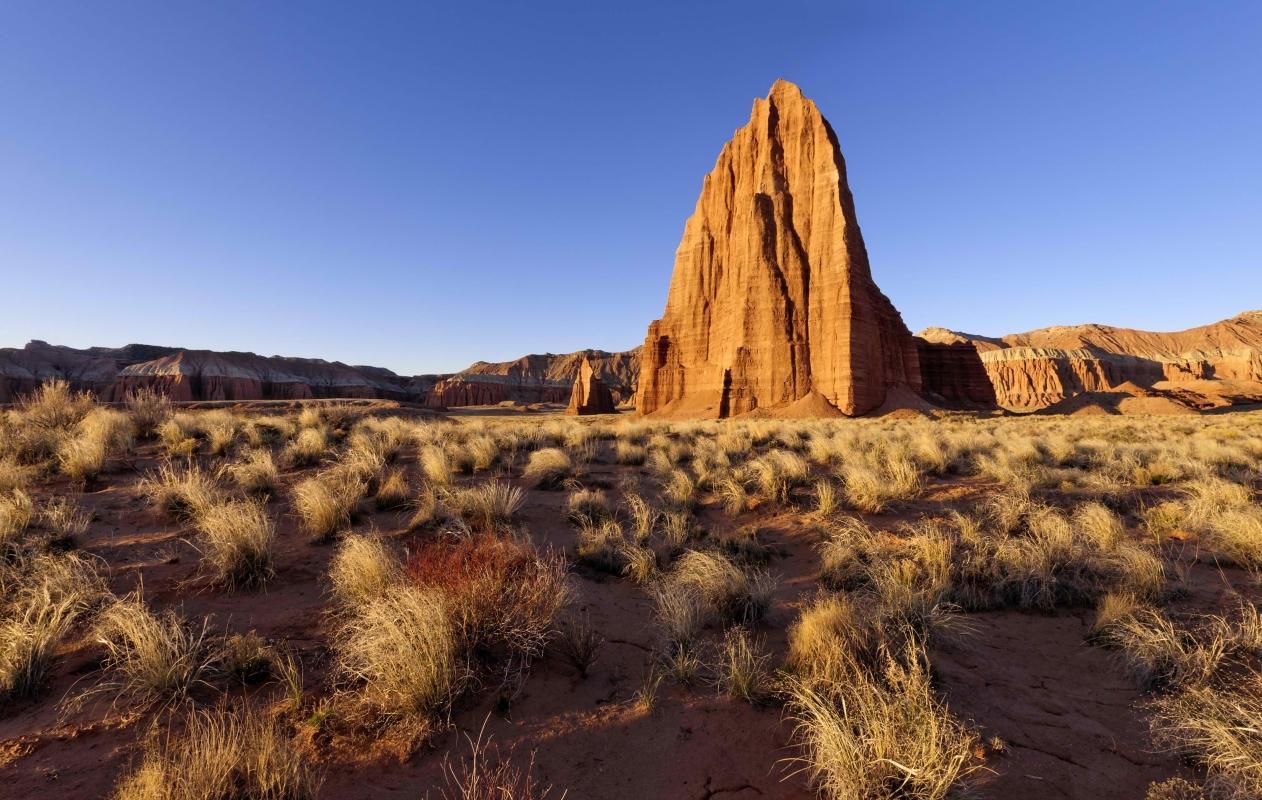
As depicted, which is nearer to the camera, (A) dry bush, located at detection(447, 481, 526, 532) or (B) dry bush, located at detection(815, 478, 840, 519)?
(A) dry bush, located at detection(447, 481, 526, 532)

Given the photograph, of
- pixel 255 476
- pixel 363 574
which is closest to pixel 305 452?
pixel 255 476

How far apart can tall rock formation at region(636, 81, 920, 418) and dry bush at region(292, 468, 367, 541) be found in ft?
109

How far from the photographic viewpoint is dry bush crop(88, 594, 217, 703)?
125 inches

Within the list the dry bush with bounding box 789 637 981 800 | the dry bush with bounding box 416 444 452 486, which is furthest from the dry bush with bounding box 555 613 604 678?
the dry bush with bounding box 416 444 452 486

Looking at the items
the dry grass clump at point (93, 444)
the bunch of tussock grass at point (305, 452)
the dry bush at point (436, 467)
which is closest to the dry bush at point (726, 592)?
the dry bush at point (436, 467)

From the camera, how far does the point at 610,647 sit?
4.18m

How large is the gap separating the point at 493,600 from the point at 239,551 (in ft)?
10.3

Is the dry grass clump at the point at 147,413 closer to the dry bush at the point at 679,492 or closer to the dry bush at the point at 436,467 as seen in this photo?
the dry bush at the point at 436,467

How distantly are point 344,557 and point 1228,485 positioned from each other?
1292cm

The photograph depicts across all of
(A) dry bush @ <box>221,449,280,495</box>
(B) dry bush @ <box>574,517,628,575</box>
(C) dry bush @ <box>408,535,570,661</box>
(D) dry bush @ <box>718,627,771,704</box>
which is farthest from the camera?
(A) dry bush @ <box>221,449,280,495</box>

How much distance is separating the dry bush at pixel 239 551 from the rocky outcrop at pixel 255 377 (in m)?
71.5

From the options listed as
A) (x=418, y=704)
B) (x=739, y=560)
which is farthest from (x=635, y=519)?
(x=418, y=704)

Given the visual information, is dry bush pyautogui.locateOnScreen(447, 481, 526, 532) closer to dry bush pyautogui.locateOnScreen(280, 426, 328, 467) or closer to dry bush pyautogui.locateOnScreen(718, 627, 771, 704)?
dry bush pyautogui.locateOnScreen(718, 627, 771, 704)

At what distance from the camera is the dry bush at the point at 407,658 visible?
10.2ft
